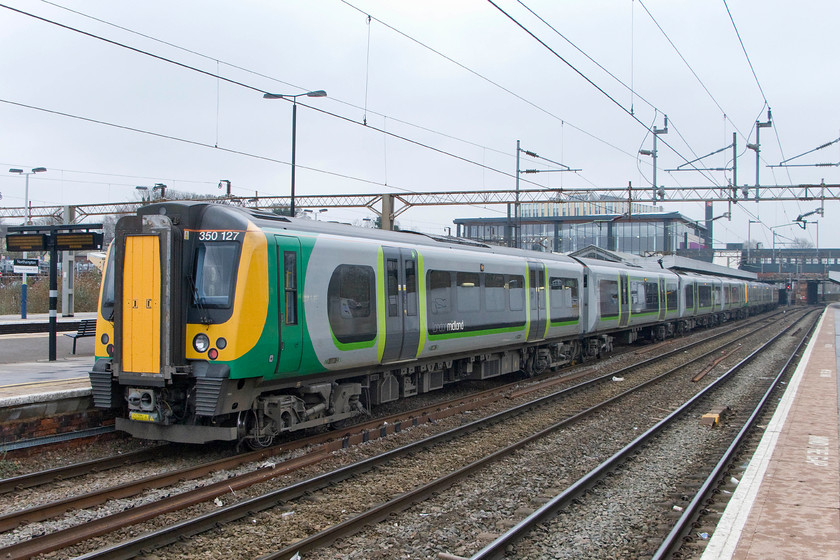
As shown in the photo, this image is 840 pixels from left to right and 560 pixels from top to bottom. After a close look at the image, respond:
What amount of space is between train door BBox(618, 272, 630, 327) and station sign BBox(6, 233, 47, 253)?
16.0 m

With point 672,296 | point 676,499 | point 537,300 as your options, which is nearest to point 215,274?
point 676,499

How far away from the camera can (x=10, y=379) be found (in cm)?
1145

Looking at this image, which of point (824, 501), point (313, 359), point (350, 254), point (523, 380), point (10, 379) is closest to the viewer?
point (824, 501)

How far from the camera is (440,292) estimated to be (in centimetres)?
1237

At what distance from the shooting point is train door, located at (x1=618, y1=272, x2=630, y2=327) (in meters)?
22.7

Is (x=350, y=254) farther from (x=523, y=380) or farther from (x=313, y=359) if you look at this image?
(x=523, y=380)

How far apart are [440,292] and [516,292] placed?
3.35 m

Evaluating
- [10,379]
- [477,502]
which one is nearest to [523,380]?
[477,502]

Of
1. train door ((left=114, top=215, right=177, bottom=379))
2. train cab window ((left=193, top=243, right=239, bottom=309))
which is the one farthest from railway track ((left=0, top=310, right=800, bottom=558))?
train cab window ((left=193, top=243, right=239, bottom=309))

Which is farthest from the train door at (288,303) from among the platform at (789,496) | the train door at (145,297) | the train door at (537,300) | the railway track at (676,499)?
the train door at (537,300)

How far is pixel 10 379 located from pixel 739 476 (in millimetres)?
10678

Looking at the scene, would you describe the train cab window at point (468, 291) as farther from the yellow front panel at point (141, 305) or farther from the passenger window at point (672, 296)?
the passenger window at point (672, 296)

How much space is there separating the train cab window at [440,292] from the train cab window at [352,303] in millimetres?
1766

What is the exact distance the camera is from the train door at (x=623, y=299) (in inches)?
895
